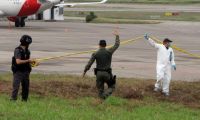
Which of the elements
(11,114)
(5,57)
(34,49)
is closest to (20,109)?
(11,114)

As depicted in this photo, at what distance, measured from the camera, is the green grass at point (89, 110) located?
1171 cm

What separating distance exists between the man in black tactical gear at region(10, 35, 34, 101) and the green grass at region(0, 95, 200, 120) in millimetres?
393

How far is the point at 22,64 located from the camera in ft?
46.1

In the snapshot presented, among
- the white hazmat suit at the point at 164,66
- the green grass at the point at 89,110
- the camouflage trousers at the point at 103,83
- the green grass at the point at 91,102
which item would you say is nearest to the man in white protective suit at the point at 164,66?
the white hazmat suit at the point at 164,66

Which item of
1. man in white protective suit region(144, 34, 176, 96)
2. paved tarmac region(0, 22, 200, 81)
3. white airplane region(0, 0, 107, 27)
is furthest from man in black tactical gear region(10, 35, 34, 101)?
white airplane region(0, 0, 107, 27)

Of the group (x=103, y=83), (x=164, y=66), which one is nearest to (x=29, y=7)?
(x=164, y=66)

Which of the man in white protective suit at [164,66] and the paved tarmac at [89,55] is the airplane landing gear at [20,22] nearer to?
the paved tarmac at [89,55]

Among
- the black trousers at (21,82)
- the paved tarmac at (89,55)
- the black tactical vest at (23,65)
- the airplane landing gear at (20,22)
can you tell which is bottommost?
the airplane landing gear at (20,22)

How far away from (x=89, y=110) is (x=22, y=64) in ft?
6.14

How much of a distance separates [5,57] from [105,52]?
1181 cm

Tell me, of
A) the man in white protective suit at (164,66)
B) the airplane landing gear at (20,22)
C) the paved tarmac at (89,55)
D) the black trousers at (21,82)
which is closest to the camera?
the black trousers at (21,82)

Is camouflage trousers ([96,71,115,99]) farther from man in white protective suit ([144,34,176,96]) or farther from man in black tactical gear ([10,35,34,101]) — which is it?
man in white protective suit ([144,34,176,96])

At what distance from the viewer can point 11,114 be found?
37.8 ft

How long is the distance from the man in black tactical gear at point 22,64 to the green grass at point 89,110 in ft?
1.29
